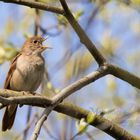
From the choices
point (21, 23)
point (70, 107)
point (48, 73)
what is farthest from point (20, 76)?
point (70, 107)

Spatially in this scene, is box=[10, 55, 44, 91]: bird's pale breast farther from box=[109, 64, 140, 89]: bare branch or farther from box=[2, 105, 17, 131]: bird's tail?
box=[109, 64, 140, 89]: bare branch

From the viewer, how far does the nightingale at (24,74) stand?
6.22 meters

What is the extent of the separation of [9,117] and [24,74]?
0.62 metres

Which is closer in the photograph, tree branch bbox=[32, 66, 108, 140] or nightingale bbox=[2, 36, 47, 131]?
tree branch bbox=[32, 66, 108, 140]

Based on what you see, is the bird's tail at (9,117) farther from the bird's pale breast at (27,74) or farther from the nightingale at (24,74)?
the bird's pale breast at (27,74)

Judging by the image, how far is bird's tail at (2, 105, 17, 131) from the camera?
6.21 m

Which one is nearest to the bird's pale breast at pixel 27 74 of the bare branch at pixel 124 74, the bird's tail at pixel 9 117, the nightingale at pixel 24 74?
the nightingale at pixel 24 74

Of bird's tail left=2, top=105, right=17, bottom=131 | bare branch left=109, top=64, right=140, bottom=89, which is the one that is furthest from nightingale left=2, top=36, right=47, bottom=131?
bare branch left=109, top=64, right=140, bottom=89

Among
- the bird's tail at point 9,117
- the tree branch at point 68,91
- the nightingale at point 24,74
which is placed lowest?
the bird's tail at point 9,117

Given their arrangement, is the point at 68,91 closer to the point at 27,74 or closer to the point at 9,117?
the point at 27,74

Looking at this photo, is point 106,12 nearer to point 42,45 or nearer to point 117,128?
point 42,45

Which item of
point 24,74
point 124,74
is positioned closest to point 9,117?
point 24,74

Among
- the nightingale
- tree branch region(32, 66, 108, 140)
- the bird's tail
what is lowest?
the bird's tail

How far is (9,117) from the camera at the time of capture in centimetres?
638
